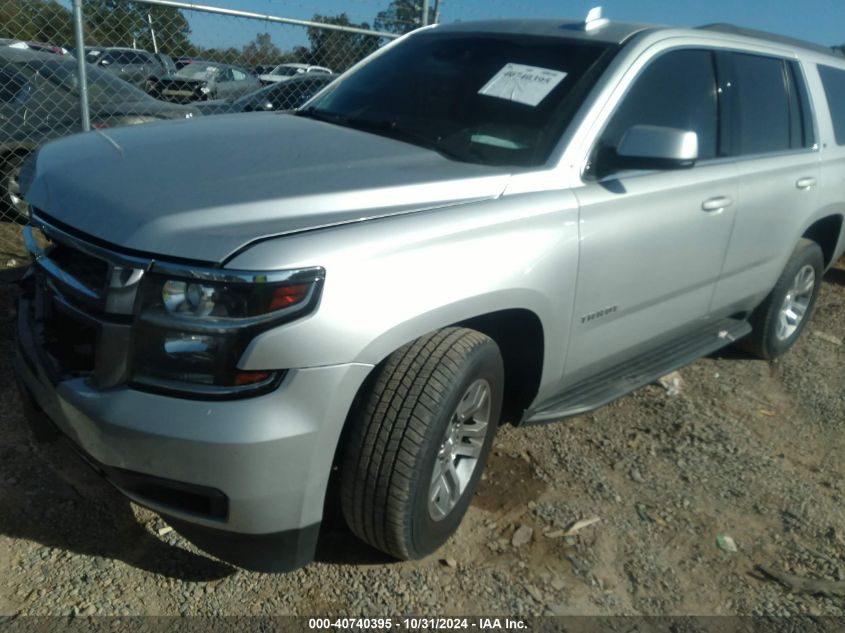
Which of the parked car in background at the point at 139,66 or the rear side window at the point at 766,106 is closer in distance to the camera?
the rear side window at the point at 766,106

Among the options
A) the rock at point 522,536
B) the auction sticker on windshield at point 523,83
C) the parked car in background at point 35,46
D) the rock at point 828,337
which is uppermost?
the auction sticker on windshield at point 523,83

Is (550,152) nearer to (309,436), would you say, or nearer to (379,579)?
(309,436)

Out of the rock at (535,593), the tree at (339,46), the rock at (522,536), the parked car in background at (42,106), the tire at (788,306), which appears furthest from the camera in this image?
the tree at (339,46)

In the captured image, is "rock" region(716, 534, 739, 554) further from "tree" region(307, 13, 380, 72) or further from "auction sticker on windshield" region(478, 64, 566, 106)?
"tree" region(307, 13, 380, 72)

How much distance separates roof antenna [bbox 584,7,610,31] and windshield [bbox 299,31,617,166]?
0.20 meters

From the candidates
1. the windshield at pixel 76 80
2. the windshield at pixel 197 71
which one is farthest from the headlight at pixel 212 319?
the windshield at pixel 197 71

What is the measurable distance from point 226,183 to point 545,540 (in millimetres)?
1782

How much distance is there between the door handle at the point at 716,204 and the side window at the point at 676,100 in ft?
0.72

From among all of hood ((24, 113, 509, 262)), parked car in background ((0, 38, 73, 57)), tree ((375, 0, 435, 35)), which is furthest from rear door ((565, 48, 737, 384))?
parked car in background ((0, 38, 73, 57))

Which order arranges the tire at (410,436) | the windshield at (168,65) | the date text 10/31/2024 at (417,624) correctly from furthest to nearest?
the windshield at (168,65) → the date text 10/31/2024 at (417,624) → the tire at (410,436)

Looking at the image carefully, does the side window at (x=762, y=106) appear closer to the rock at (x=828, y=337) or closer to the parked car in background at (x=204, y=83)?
the rock at (x=828, y=337)

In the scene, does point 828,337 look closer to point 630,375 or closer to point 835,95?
point 835,95

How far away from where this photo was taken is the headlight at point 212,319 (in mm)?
2117

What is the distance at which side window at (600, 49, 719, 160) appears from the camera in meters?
3.28
